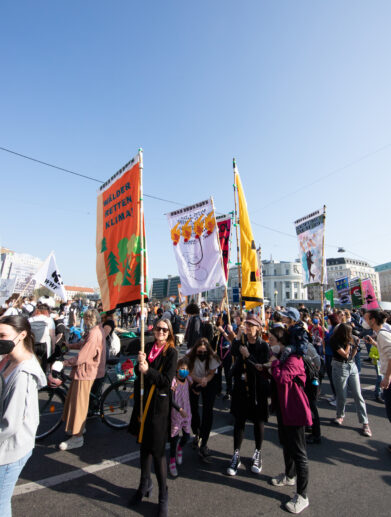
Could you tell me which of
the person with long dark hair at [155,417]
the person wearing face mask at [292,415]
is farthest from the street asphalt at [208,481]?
the person with long dark hair at [155,417]

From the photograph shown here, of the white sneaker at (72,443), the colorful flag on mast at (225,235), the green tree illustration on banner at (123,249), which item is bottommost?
the white sneaker at (72,443)

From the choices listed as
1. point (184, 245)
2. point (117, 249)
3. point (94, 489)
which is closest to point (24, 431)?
point (94, 489)

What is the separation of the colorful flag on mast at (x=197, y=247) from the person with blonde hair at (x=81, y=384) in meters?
1.95

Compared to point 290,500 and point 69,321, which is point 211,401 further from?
point 69,321

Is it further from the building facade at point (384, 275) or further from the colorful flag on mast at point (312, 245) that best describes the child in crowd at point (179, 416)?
the building facade at point (384, 275)

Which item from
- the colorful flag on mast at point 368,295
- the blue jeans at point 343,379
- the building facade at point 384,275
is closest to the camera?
the blue jeans at point 343,379

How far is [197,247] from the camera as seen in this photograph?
6.14 meters

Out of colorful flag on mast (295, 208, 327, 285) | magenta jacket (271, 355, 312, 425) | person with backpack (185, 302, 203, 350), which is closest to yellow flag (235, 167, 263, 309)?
person with backpack (185, 302, 203, 350)

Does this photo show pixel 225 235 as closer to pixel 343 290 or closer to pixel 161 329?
pixel 161 329

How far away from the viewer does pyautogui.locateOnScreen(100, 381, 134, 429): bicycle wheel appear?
501cm

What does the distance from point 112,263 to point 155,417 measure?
207 cm

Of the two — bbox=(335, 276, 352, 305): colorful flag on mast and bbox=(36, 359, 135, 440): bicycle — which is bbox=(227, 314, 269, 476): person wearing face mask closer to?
bbox=(36, 359, 135, 440): bicycle

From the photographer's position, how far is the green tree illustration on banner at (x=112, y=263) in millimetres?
4012

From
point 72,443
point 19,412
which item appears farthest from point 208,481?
point 19,412
